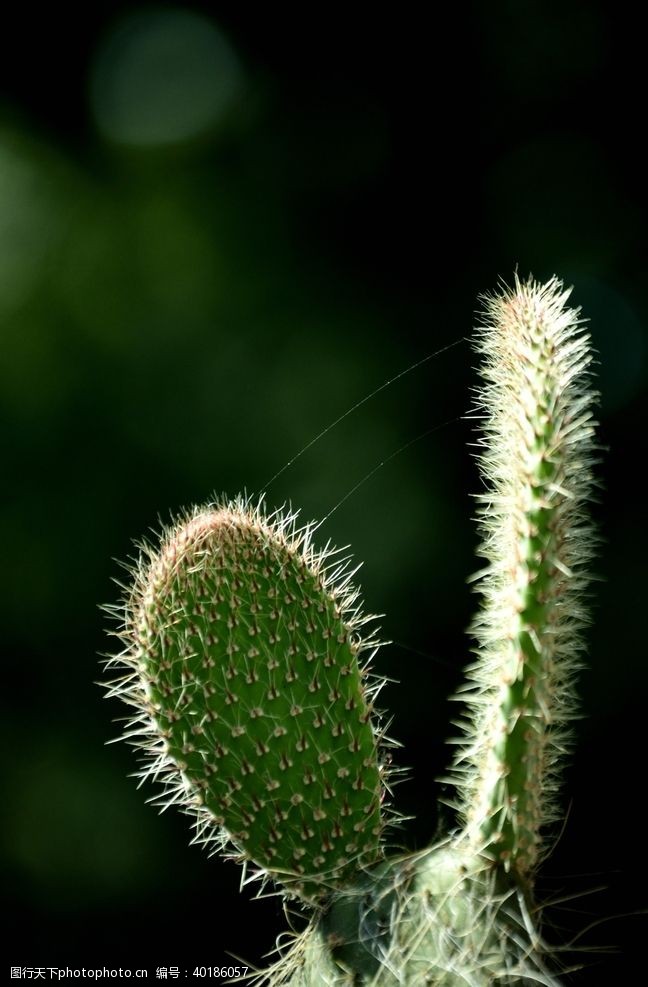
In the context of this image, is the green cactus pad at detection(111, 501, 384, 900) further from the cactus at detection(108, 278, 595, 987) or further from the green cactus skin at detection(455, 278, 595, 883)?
the green cactus skin at detection(455, 278, 595, 883)

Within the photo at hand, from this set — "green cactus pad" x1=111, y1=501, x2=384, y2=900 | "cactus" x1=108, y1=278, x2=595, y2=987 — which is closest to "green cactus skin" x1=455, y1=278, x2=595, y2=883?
"cactus" x1=108, y1=278, x2=595, y2=987

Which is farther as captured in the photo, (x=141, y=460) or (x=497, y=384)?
(x=141, y=460)

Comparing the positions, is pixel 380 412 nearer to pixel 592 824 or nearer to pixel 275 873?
pixel 592 824

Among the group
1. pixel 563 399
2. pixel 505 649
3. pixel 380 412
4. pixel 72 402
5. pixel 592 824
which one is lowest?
pixel 505 649

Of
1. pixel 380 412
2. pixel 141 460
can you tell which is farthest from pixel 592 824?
pixel 141 460

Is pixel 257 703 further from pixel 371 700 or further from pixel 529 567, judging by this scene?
pixel 529 567

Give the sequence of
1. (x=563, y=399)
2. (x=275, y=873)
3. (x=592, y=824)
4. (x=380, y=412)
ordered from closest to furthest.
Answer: (x=563, y=399) → (x=275, y=873) → (x=592, y=824) → (x=380, y=412)

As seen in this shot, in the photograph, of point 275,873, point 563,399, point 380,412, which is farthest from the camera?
point 380,412
